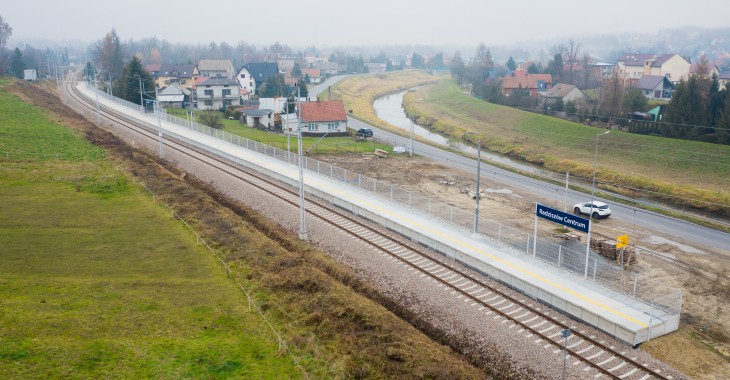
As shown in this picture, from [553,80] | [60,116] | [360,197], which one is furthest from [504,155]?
[553,80]

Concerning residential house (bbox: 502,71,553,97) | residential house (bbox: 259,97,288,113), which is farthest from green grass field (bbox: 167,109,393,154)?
residential house (bbox: 502,71,553,97)

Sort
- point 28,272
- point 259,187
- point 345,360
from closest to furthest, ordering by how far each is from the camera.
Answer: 1. point 345,360
2. point 28,272
3. point 259,187

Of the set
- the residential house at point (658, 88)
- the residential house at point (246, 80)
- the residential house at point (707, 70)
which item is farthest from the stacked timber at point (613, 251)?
the residential house at point (246, 80)

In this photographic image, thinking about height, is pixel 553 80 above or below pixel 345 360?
above

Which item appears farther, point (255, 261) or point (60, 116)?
point (60, 116)

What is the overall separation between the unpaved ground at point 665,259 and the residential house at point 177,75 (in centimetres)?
7392

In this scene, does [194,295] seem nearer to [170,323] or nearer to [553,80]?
[170,323]

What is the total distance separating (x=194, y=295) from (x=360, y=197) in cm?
1588

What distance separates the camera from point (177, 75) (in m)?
118

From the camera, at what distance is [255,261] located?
2550cm

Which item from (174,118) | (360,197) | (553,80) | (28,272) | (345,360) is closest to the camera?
(345,360)

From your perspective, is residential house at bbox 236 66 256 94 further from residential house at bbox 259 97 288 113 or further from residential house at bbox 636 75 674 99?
residential house at bbox 636 75 674 99

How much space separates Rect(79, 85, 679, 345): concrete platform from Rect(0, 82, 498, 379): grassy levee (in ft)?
13.9

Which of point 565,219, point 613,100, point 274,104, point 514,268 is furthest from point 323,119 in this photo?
point 514,268
